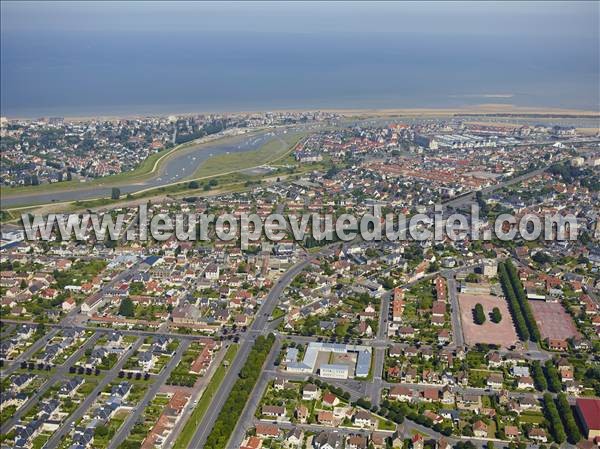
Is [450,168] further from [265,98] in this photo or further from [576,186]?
[265,98]

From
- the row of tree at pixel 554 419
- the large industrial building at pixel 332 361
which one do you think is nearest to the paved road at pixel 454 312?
the large industrial building at pixel 332 361

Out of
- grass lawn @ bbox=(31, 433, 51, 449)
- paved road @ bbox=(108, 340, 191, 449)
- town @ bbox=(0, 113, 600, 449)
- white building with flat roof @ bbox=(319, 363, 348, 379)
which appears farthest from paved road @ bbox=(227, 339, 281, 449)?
grass lawn @ bbox=(31, 433, 51, 449)

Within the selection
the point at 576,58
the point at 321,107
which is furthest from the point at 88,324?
the point at 576,58

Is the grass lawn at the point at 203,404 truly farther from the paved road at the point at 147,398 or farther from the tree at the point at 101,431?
the tree at the point at 101,431

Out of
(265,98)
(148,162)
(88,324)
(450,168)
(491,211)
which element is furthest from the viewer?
(265,98)

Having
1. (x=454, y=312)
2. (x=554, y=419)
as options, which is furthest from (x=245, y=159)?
(x=554, y=419)

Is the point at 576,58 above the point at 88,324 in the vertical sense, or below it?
above

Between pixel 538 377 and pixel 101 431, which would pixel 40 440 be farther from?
pixel 538 377
